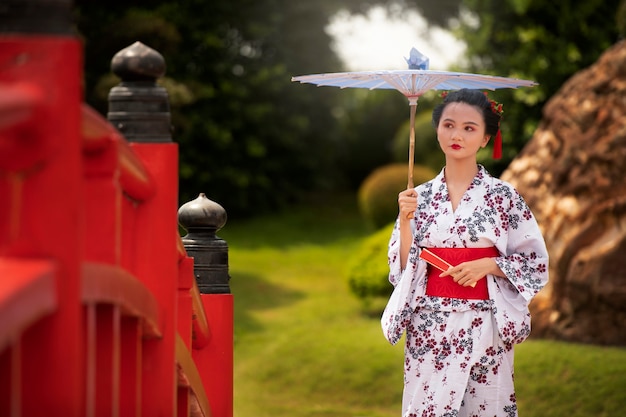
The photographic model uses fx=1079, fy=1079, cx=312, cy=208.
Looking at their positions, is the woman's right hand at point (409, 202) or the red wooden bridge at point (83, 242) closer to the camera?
the red wooden bridge at point (83, 242)

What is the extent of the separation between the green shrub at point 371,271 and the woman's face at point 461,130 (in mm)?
5782

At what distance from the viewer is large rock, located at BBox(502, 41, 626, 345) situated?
724 cm

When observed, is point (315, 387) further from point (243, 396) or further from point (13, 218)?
point (13, 218)

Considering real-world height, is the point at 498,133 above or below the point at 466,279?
above

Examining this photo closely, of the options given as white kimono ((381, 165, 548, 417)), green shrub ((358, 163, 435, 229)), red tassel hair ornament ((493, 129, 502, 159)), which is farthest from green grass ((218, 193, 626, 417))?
red tassel hair ornament ((493, 129, 502, 159))

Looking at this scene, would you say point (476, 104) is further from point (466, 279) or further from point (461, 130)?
point (466, 279)

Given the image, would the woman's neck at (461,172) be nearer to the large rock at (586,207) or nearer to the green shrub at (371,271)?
the large rock at (586,207)

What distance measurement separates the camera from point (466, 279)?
4.01 m

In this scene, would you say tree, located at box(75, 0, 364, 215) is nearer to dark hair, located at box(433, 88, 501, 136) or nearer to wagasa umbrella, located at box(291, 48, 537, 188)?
wagasa umbrella, located at box(291, 48, 537, 188)

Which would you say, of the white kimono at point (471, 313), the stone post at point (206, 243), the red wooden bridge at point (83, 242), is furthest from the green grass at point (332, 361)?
the red wooden bridge at point (83, 242)

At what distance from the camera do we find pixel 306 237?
1539 centimetres

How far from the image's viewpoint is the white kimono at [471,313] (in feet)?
13.3

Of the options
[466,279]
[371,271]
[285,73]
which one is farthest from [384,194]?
[466,279]

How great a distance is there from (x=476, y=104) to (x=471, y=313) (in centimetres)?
80
